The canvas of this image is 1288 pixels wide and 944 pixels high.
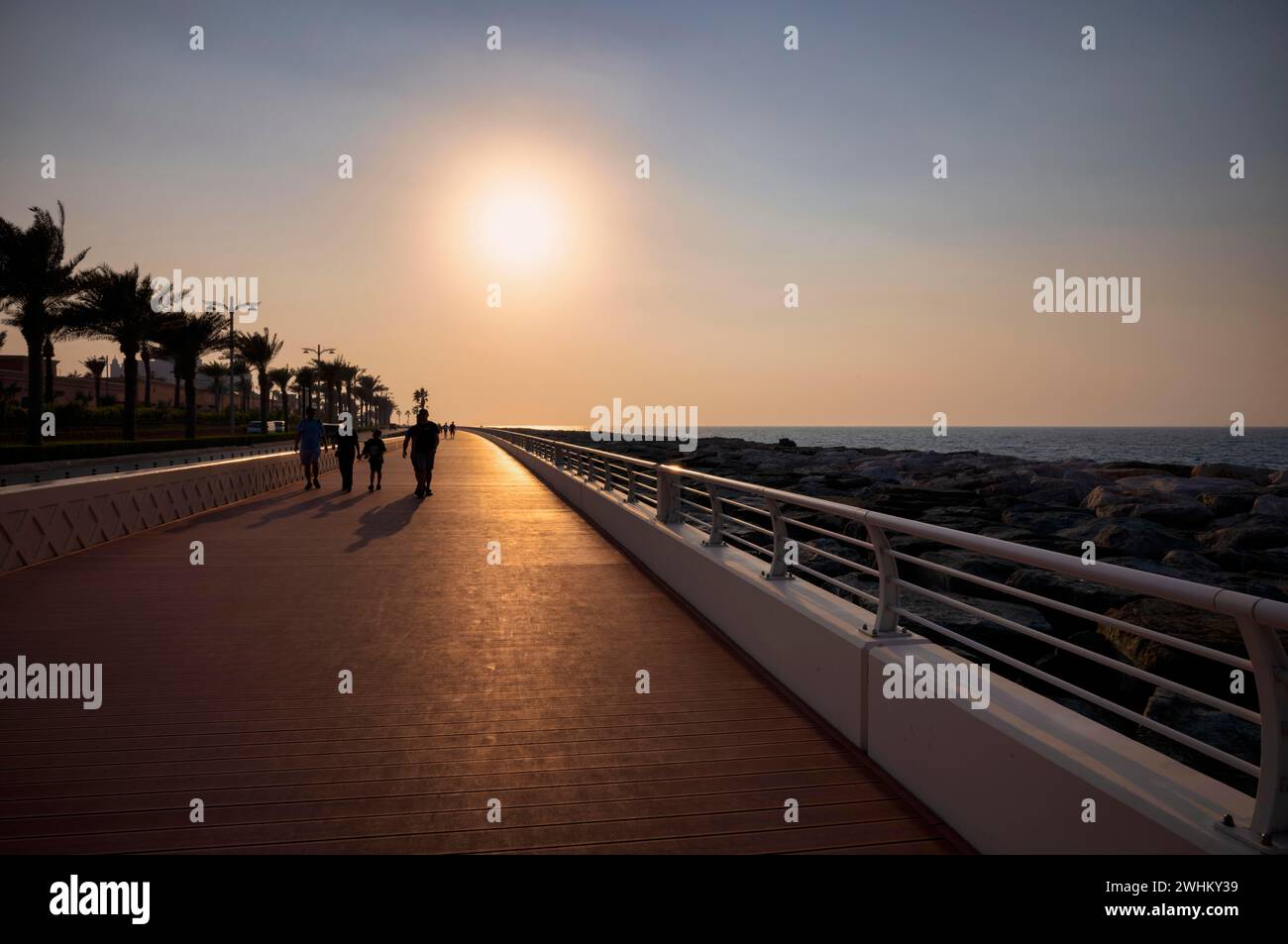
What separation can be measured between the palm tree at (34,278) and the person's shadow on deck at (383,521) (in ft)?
80.9

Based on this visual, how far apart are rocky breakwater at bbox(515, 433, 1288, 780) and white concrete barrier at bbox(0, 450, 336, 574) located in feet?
33.7

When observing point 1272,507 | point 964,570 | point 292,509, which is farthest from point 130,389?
point 1272,507

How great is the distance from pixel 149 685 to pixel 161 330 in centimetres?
4622

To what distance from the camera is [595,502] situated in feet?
48.8

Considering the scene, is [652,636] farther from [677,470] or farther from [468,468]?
[468,468]

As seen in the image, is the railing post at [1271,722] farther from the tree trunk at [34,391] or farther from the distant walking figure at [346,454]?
the tree trunk at [34,391]

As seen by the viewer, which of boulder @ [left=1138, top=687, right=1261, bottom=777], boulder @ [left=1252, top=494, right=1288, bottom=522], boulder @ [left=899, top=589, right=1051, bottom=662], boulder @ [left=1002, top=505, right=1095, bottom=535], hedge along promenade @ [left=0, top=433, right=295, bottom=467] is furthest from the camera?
hedge along promenade @ [left=0, top=433, right=295, bottom=467]

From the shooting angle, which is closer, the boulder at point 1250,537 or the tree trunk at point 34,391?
the boulder at point 1250,537

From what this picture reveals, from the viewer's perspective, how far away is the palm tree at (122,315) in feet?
128

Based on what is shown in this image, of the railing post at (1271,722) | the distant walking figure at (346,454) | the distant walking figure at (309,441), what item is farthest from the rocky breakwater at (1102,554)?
the distant walking figure at (309,441)

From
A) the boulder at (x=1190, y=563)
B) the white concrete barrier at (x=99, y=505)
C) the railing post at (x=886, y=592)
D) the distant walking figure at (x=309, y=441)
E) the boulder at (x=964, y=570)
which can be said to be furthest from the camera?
the distant walking figure at (x=309, y=441)

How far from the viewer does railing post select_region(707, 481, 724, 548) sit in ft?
24.7

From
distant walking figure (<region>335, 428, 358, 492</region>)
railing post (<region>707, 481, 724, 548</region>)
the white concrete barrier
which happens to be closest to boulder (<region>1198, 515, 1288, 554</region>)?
railing post (<region>707, 481, 724, 548</region>)

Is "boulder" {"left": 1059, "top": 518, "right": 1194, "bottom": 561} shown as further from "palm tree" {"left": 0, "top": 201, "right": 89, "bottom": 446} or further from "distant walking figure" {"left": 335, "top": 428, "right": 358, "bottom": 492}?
"palm tree" {"left": 0, "top": 201, "right": 89, "bottom": 446}
